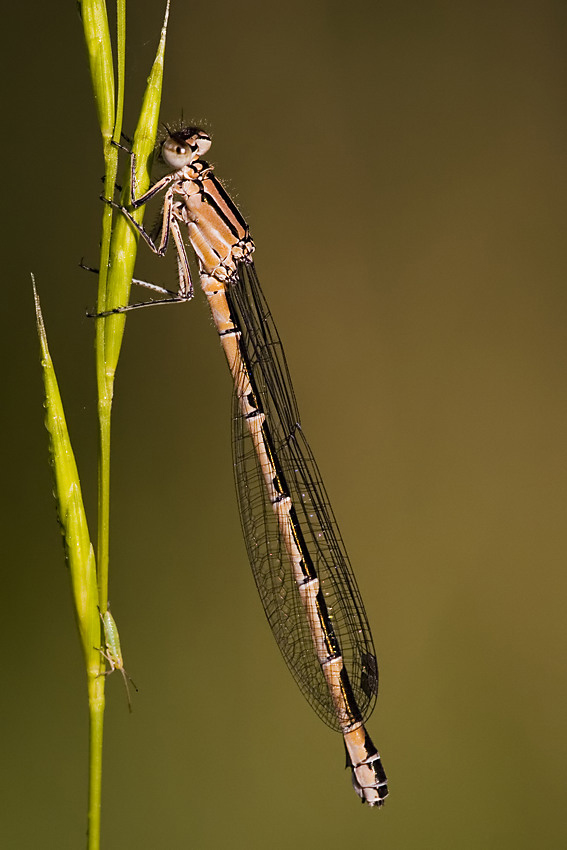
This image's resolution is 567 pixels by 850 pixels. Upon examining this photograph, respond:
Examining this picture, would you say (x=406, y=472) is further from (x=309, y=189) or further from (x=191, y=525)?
(x=309, y=189)

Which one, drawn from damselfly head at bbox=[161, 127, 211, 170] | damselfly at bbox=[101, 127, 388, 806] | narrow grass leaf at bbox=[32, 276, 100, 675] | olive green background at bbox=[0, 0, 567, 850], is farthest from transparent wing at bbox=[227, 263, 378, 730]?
olive green background at bbox=[0, 0, 567, 850]

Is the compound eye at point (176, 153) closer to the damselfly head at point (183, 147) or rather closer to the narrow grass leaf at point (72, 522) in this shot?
the damselfly head at point (183, 147)

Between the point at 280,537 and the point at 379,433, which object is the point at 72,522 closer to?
the point at 280,537

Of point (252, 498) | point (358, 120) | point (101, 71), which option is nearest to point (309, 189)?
point (358, 120)

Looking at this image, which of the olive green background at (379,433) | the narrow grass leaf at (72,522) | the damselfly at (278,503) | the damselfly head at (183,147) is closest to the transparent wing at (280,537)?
the damselfly at (278,503)

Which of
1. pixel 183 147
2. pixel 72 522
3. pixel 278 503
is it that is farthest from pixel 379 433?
pixel 72 522

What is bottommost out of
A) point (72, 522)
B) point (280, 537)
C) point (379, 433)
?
point (72, 522)
